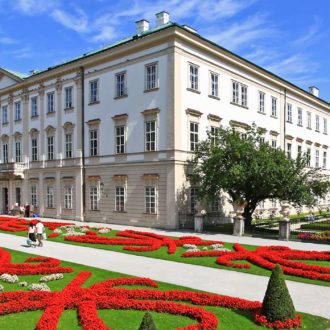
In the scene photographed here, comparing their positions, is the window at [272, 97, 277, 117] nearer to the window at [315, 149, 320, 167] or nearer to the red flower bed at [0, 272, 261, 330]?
the window at [315, 149, 320, 167]

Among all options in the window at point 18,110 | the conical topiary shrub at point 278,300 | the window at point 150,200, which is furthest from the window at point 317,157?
the conical topiary shrub at point 278,300

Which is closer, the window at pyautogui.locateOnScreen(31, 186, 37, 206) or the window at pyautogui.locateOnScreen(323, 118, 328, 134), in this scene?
the window at pyautogui.locateOnScreen(31, 186, 37, 206)

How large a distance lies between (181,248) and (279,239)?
6.51 meters

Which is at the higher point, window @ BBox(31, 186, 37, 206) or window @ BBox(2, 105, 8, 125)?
window @ BBox(2, 105, 8, 125)

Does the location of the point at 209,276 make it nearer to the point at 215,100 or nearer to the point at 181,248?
the point at 181,248

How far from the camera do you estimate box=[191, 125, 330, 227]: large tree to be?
82.1 ft

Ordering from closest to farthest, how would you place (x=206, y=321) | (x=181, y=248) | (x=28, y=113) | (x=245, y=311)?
1. (x=206, y=321)
2. (x=245, y=311)
3. (x=181, y=248)
4. (x=28, y=113)

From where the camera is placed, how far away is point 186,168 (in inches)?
1155

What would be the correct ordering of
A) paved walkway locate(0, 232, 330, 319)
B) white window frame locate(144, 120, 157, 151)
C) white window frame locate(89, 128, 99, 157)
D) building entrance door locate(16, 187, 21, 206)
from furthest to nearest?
1. building entrance door locate(16, 187, 21, 206)
2. white window frame locate(89, 128, 99, 157)
3. white window frame locate(144, 120, 157, 151)
4. paved walkway locate(0, 232, 330, 319)

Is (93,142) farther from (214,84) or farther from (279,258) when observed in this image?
(279,258)

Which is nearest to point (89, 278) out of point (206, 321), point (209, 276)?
point (209, 276)

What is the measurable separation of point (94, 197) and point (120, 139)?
19.9 feet

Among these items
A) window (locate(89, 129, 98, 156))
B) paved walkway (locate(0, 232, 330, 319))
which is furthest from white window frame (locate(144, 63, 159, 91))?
paved walkway (locate(0, 232, 330, 319))

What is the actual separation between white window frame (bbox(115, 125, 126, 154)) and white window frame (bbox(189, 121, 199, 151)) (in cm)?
563
